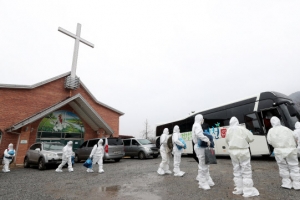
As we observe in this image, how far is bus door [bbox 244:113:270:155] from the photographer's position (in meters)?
9.64

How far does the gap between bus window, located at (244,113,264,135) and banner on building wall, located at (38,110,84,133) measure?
604 inches

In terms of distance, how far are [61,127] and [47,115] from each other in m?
1.71

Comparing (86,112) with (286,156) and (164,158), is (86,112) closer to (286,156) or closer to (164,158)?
(164,158)

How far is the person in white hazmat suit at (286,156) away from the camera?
193 inches

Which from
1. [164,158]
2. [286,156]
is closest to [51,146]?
[164,158]

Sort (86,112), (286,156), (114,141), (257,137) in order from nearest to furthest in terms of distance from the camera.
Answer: (286,156)
(257,137)
(114,141)
(86,112)

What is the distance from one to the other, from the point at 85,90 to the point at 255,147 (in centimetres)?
1714

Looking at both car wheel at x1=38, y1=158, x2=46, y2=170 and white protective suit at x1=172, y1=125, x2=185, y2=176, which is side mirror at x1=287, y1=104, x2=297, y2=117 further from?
car wheel at x1=38, y1=158, x2=46, y2=170

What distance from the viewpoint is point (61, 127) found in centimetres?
1764

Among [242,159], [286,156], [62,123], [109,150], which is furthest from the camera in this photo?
[62,123]

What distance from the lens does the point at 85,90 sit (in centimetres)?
2069

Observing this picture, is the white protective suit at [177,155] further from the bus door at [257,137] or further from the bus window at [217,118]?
the bus window at [217,118]

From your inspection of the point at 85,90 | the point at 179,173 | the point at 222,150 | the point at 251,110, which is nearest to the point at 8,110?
the point at 85,90

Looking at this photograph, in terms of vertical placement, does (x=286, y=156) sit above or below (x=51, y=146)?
below
